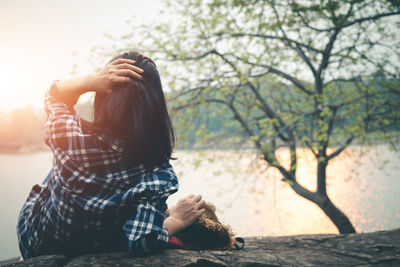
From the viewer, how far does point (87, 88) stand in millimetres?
1454

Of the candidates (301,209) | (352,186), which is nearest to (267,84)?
(301,209)

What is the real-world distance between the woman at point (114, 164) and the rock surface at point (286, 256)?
117 millimetres

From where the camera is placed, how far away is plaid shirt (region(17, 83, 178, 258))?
51.8 inches

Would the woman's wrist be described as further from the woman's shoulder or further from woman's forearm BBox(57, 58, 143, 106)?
woman's forearm BBox(57, 58, 143, 106)

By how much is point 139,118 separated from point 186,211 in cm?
61

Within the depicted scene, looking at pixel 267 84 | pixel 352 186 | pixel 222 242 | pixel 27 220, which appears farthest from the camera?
pixel 352 186

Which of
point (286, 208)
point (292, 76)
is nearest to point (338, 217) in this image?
point (292, 76)

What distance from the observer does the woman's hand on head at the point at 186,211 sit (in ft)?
5.07

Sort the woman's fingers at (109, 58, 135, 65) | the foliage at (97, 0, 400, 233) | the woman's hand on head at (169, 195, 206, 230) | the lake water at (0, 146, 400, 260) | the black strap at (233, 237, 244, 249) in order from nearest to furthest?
the woman's fingers at (109, 58, 135, 65) → the woman's hand on head at (169, 195, 206, 230) → the black strap at (233, 237, 244, 249) → the foliage at (97, 0, 400, 233) → the lake water at (0, 146, 400, 260)

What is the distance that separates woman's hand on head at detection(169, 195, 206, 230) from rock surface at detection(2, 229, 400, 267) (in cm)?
22

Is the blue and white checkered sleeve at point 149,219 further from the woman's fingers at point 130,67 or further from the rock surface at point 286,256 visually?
the woman's fingers at point 130,67

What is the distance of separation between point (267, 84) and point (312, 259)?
210 inches

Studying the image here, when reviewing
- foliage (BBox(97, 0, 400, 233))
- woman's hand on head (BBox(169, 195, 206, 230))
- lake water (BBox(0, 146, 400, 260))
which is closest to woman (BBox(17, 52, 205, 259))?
woman's hand on head (BBox(169, 195, 206, 230))

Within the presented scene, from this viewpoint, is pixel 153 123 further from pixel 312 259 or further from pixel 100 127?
pixel 312 259
